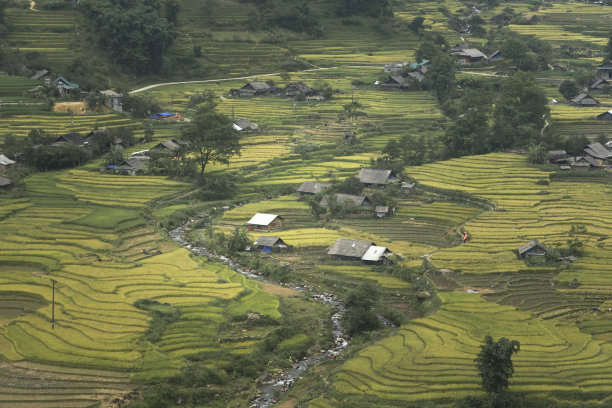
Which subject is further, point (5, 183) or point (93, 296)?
point (5, 183)

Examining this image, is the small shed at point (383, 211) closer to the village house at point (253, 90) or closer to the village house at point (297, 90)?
the village house at point (297, 90)

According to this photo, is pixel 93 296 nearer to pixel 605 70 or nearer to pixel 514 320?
pixel 514 320

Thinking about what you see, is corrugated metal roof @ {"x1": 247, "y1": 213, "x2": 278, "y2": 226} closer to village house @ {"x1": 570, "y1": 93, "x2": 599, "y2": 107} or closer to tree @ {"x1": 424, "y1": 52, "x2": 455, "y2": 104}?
tree @ {"x1": 424, "y1": 52, "x2": 455, "y2": 104}

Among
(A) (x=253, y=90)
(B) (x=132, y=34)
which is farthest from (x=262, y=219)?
(B) (x=132, y=34)

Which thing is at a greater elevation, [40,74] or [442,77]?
[40,74]

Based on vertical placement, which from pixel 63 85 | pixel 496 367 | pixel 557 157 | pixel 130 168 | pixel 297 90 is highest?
pixel 63 85

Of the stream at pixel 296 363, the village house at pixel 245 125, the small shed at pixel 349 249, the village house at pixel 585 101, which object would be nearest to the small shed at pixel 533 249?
the small shed at pixel 349 249
